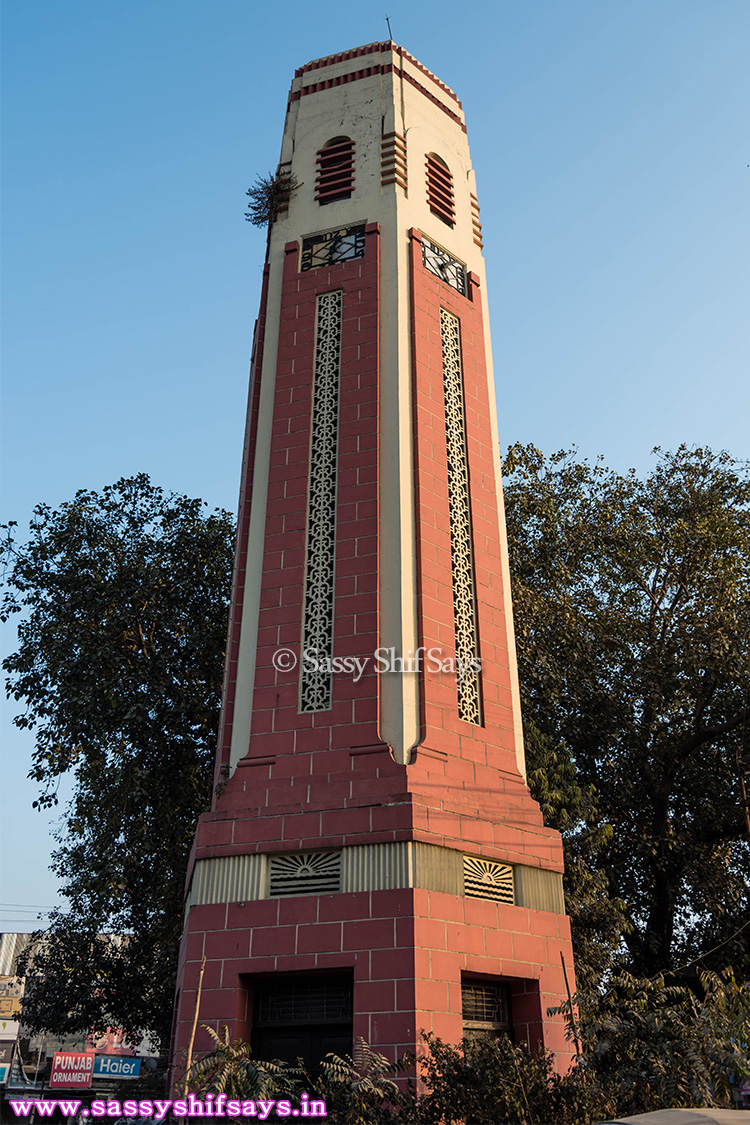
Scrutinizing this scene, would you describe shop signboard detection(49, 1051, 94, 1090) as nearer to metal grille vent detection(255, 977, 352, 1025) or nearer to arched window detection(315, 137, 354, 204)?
metal grille vent detection(255, 977, 352, 1025)

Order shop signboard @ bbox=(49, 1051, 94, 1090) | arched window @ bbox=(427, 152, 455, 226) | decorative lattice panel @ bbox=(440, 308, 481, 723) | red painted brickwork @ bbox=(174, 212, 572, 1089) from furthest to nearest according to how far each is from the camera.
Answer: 1. shop signboard @ bbox=(49, 1051, 94, 1090)
2. arched window @ bbox=(427, 152, 455, 226)
3. decorative lattice panel @ bbox=(440, 308, 481, 723)
4. red painted brickwork @ bbox=(174, 212, 572, 1089)

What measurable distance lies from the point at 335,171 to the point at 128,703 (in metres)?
9.59

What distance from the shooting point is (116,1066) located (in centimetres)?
3278

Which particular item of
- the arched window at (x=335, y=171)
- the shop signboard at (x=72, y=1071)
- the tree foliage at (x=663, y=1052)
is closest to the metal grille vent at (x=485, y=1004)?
the tree foliage at (x=663, y=1052)

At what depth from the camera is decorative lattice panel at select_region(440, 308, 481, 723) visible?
11.8 meters

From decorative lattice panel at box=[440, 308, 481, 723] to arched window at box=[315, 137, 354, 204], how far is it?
2908 mm

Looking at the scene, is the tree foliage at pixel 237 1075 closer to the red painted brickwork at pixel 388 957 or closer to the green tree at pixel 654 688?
the red painted brickwork at pixel 388 957

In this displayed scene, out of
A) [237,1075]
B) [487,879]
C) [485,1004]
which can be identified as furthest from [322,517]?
[237,1075]

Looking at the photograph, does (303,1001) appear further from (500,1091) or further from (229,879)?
(500,1091)

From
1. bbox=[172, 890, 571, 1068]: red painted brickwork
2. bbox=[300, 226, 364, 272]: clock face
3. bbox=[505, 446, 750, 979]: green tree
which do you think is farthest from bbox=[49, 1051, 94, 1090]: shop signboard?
bbox=[300, 226, 364, 272]: clock face

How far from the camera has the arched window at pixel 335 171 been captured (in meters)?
15.4

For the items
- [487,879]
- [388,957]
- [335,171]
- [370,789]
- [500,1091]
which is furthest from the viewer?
[335,171]

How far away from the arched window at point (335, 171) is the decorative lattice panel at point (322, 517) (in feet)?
7.33

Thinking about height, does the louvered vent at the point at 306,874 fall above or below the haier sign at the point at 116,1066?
below
